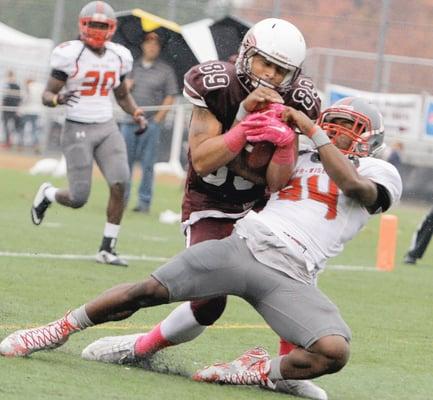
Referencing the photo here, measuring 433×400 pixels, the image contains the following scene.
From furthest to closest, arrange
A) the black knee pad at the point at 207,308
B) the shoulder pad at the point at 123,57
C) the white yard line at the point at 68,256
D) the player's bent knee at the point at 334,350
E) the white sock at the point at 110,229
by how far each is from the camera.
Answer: the shoulder pad at the point at 123,57
the white sock at the point at 110,229
the white yard line at the point at 68,256
the black knee pad at the point at 207,308
the player's bent knee at the point at 334,350

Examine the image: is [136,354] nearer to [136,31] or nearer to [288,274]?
[288,274]

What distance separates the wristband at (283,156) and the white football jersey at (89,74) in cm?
435

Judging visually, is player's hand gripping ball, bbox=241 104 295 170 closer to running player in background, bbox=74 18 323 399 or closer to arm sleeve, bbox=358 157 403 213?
running player in background, bbox=74 18 323 399

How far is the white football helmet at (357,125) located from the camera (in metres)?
5.09

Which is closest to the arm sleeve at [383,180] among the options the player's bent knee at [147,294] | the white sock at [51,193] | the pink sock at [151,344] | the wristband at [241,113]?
the wristband at [241,113]

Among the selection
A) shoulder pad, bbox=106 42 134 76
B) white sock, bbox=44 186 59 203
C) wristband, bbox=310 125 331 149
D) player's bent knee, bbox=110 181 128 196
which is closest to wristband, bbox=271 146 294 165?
wristband, bbox=310 125 331 149

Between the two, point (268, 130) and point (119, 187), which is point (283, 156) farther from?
point (119, 187)

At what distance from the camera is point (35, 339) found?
5090 mm

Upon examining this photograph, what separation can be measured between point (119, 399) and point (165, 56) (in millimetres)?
12772

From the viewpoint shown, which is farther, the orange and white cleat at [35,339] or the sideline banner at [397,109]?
the sideline banner at [397,109]

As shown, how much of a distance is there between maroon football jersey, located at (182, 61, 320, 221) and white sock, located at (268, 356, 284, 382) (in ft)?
2.27

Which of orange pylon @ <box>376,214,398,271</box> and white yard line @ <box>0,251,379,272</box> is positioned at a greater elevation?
orange pylon @ <box>376,214,398,271</box>

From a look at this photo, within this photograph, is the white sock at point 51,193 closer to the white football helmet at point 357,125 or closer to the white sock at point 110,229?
the white sock at point 110,229

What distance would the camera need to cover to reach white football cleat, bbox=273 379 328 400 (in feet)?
16.6
